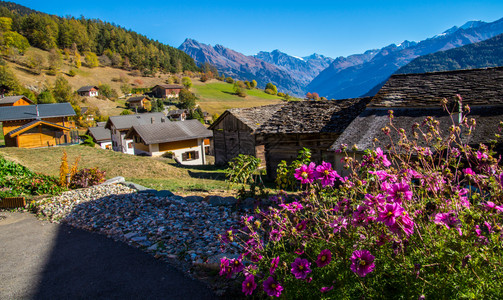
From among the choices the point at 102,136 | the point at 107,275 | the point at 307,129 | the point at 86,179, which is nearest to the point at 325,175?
the point at 107,275

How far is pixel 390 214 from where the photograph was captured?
7.29 feet

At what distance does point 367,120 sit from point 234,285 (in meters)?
11.3

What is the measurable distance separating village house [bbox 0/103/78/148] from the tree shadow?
133 feet

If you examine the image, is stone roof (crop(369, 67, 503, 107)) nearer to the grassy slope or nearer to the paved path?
the paved path

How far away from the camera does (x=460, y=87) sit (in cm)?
1449

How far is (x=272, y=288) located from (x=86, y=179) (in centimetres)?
1160

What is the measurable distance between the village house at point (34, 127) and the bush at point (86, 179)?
33.5 m

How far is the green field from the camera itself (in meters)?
101

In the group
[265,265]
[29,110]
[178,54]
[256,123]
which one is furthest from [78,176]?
[178,54]

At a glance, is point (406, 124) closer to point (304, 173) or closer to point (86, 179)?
point (304, 173)

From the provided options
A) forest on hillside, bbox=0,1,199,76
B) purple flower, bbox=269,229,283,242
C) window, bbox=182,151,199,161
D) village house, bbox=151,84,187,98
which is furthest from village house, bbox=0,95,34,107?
purple flower, bbox=269,229,283,242

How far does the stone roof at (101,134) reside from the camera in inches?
2251

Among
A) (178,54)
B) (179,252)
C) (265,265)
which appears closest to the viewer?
(265,265)

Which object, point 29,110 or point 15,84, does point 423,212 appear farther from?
point 15,84
